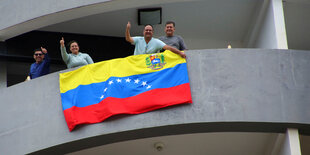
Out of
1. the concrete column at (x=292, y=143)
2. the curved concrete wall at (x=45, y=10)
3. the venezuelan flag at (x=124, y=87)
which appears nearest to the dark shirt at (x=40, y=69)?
the curved concrete wall at (x=45, y=10)

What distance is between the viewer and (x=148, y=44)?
36.0 ft

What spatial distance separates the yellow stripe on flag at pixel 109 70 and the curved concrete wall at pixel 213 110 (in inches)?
10.4

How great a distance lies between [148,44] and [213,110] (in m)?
1.83

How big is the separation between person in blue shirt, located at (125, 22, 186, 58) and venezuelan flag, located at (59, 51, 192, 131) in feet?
0.43

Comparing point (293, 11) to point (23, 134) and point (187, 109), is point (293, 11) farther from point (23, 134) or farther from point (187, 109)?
point (23, 134)

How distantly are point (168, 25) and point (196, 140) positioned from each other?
258 cm

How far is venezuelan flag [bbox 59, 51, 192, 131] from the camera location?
10.3 metres

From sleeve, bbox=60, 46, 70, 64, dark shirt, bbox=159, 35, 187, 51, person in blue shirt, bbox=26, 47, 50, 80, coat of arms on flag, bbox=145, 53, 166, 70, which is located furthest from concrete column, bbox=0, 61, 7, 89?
dark shirt, bbox=159, 35, 187, 51

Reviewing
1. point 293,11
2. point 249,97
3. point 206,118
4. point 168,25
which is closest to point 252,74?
point 249,97

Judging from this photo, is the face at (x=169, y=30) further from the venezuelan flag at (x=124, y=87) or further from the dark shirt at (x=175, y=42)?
the venezuelan flag at (x=124, y=87)

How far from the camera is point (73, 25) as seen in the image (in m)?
14.0

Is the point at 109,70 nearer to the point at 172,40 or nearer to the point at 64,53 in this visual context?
the point at 64,53

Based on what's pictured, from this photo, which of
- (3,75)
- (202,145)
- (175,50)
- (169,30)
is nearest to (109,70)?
(175,50)

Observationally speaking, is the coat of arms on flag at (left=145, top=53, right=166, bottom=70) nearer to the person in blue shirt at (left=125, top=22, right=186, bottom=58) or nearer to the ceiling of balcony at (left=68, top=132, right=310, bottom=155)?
the person in blue shirt at (left=125, top=22, right=186, bottom=58)
